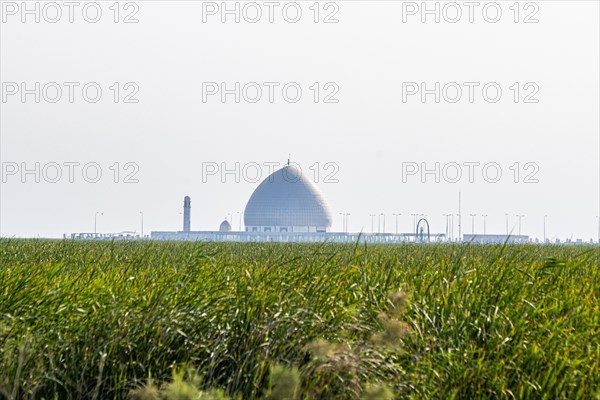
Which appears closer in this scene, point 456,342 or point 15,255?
point 456,342

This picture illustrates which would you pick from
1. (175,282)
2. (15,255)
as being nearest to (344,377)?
(175,282)

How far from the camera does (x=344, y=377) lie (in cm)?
703

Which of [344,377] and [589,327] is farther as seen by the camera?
[589,327]

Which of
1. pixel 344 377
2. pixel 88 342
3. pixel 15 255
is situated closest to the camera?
pixel 344 377

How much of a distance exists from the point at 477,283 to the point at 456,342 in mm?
1203

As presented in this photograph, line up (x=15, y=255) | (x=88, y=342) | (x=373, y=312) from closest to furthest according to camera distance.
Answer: (x=88, y=342) < (x=373, y=312) < (x=15, y=255)

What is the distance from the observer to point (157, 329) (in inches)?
299

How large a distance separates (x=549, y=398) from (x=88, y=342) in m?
3.63

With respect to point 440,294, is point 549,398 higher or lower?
lower

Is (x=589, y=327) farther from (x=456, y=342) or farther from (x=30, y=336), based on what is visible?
(x=30, y=336)

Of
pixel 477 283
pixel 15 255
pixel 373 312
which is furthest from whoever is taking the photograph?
pixel 15 255

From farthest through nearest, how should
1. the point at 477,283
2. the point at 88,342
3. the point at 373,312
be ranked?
the point at 477,283, the point at 373,312, the point at 88,342

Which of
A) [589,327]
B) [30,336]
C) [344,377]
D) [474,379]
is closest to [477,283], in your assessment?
[589,327]

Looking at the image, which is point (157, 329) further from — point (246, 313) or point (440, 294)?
point (440, 294)
